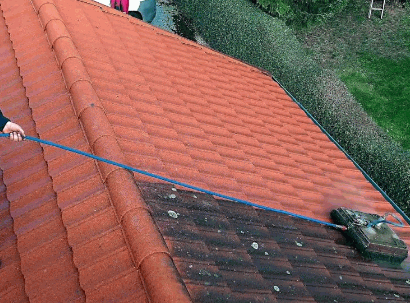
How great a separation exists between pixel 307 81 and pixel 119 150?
27.4 ft

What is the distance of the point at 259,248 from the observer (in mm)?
3512

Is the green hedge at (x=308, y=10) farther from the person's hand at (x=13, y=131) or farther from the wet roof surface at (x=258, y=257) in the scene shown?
the person's hand at (x=13, y=131)

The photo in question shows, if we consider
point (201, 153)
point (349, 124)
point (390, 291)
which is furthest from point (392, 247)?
point (349, 124)

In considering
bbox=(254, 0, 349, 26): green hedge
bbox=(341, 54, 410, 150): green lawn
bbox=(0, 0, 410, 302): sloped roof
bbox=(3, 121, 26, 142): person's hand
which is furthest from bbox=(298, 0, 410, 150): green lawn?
bbox=(3, 121, 26, 142): person's hand

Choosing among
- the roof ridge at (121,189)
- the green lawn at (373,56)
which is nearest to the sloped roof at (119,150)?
the roof ridge at (121,189)

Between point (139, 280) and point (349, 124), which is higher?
point (139, 280)

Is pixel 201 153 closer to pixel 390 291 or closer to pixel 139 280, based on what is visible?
pixel 139 280

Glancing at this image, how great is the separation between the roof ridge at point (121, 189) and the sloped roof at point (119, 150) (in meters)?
0.01

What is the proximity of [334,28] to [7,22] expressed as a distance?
13.7 meters

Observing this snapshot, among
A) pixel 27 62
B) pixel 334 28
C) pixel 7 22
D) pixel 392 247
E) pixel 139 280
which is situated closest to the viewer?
pixel 139 280

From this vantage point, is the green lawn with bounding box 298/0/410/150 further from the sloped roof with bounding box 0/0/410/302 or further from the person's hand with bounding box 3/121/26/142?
the person's hand with bounding box 3/121/26/142

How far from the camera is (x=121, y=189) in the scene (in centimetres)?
312

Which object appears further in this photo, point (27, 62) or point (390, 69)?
point (390, 69)

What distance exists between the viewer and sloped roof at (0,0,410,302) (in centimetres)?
282
